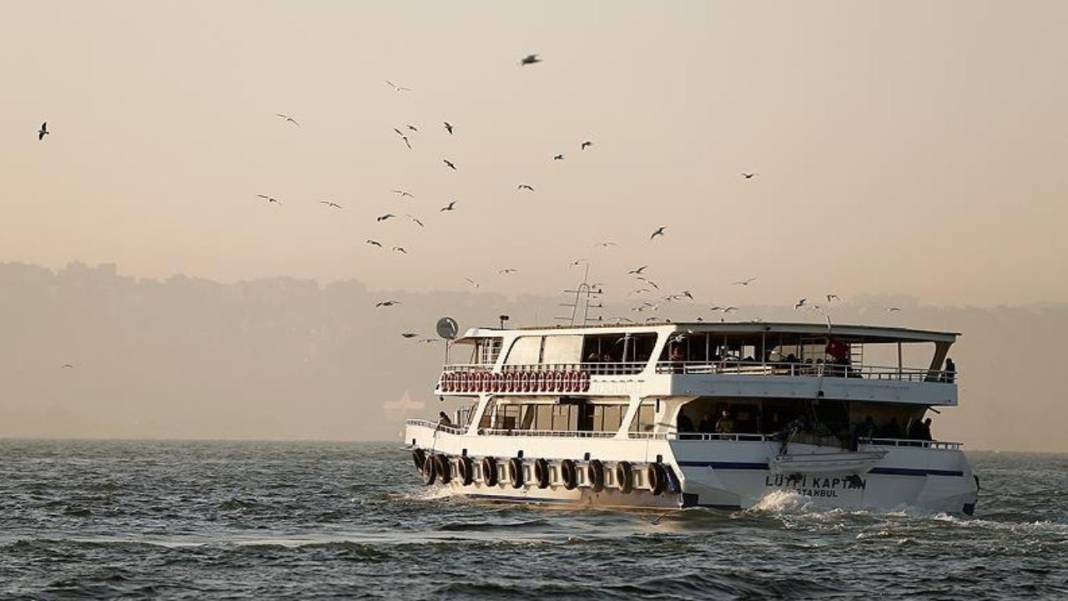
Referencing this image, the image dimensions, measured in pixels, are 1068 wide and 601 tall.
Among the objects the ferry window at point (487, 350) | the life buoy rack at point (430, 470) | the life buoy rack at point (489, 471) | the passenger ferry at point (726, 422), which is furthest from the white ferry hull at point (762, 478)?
the life buoy rack at point (430, 470)

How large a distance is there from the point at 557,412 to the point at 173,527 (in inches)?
546

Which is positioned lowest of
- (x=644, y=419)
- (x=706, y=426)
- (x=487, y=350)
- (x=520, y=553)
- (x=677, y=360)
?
(x=520, y=553)

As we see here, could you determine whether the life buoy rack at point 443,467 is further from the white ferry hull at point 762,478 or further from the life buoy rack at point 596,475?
the white ferry hull at point 762,478

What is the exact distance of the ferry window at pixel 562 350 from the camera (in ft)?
205

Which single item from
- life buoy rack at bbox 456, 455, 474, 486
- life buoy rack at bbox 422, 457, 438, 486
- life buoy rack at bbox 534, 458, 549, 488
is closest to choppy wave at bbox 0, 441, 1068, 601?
life buoy rack at bbox 534, 458, 549, 488

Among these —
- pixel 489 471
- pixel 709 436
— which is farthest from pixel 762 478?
pixel 489 471

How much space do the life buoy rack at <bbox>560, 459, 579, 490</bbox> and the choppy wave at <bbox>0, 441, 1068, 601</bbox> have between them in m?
0.97

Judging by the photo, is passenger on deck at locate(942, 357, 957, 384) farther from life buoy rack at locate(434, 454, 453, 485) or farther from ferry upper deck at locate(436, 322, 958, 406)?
life buoy rack at locate(434, 454, 453, 485)

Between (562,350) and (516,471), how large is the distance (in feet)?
13.6

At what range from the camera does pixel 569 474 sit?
5988cm

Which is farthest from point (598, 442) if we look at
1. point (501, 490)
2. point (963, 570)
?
point (963, 570)

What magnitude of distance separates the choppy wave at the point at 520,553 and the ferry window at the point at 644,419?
9.24 feet

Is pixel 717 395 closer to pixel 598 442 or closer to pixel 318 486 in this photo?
pixel 598 442

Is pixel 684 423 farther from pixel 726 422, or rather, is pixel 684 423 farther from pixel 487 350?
pixel 487 350
